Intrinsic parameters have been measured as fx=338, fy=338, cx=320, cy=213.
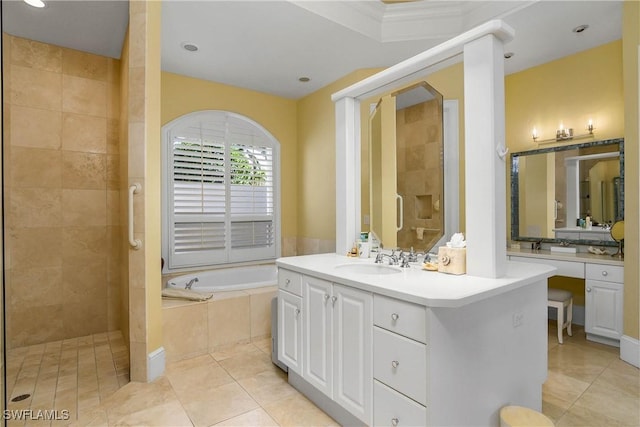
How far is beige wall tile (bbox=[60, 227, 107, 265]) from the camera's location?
313cm

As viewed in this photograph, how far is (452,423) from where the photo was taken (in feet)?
4.57

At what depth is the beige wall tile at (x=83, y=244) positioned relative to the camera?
10.3 ft

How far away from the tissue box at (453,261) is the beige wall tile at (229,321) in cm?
179

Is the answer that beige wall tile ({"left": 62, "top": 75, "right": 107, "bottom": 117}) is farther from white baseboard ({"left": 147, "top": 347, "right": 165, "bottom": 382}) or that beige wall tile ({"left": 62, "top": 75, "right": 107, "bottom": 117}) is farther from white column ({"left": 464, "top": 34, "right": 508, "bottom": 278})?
white column ({"left": 464, "top": 34, "right": 508, "bottom": 278})

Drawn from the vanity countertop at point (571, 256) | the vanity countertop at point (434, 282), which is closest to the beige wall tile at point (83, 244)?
the vanity countertop at point (434, 282)

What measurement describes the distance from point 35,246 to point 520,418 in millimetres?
3764

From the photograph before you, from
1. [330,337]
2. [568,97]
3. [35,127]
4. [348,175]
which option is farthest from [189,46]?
[568,97]

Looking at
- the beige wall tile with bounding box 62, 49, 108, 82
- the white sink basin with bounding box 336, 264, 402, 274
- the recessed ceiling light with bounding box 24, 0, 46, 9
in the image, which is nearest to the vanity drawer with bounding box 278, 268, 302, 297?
the white sink basin with bounding box 336, 264, 402, 274

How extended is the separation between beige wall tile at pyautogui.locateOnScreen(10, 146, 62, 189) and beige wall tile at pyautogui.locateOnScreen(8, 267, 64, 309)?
76cm

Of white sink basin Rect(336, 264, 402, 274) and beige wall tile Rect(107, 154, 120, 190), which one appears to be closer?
white sink basin Rect(336, 264, 402, 274)

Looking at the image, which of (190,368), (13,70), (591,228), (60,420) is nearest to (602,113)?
(591,228)

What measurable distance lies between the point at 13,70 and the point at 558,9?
4440 mm

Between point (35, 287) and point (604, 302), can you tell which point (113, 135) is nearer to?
point (35, 287)

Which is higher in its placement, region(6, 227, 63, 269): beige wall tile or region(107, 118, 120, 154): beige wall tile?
region(107, 118, 120, 154): beige wall tile
